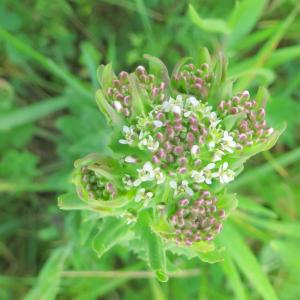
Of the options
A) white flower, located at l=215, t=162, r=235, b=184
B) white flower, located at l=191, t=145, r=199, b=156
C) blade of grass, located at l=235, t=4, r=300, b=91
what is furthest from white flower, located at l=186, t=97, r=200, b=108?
blade of grass, located at l=235, t=4, r=300, b=91

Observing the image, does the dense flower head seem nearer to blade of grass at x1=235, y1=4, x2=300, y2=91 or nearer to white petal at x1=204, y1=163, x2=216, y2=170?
white petal at x1=204, y1=163, x2=216, y2=170

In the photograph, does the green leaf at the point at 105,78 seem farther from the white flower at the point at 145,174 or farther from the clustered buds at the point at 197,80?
the white flower at the point at 145,174

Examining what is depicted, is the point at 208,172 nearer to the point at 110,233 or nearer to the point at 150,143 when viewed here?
the point at 150,143

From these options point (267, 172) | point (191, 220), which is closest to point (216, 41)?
point (267, 172)

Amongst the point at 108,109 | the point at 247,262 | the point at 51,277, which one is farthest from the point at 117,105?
the point at 51,277

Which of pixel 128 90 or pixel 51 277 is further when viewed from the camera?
pixel 51 277

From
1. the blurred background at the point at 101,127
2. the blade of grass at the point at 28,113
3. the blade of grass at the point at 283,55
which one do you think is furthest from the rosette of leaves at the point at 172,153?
the blade of grass at the point at 28,113
